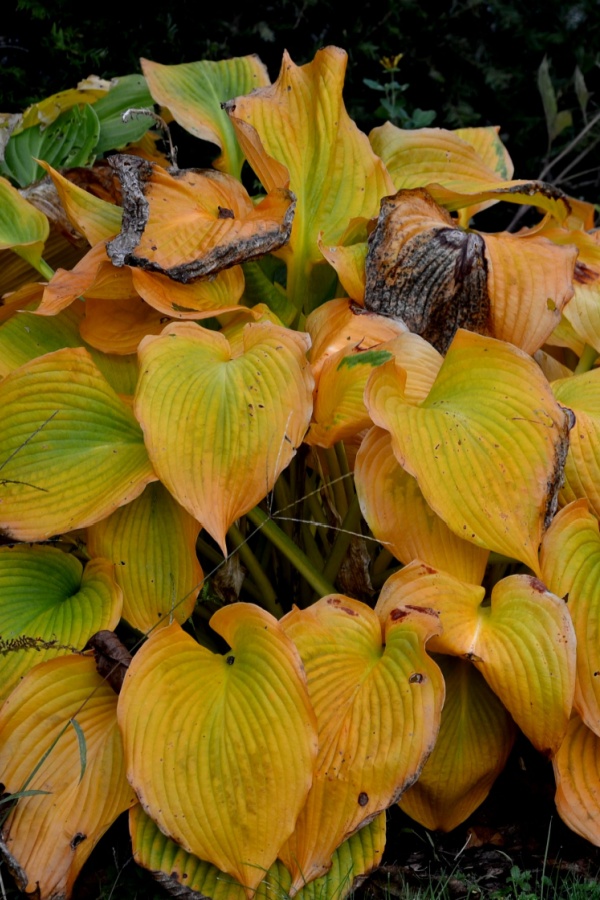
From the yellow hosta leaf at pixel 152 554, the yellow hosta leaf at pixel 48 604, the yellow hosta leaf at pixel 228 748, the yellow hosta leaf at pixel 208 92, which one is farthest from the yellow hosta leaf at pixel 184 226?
the yellow hosta leaf at pixel 228 748

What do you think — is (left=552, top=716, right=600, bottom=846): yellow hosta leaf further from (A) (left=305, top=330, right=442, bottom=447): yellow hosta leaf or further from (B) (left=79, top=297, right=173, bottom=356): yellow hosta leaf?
(B) (left=79, top=297, right=173, bottom=356): yellow hosta leaf

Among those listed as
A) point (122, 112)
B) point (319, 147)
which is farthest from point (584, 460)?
point (122, 112)

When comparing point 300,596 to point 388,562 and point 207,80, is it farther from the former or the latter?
point 207,80

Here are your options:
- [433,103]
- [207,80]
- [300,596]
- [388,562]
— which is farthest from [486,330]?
[433,103]

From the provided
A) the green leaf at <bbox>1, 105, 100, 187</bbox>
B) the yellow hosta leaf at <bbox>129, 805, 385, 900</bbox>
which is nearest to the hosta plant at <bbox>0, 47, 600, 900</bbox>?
the yellow hosta leaf at <bbox>129, 805, 385, 900</bbox>

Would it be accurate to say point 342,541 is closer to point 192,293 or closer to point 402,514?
point 402,514

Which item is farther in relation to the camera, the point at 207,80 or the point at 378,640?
the point at 207,80
